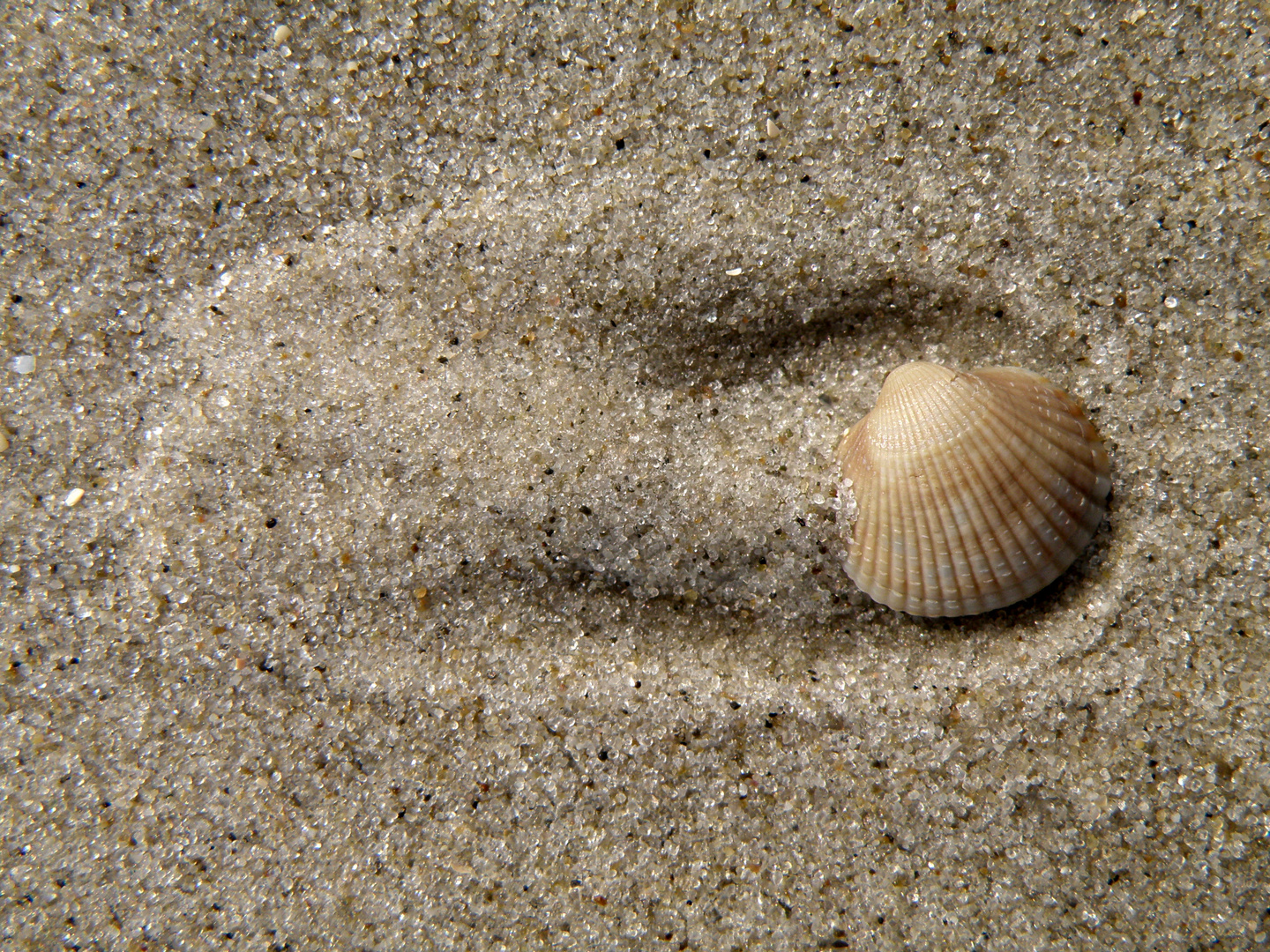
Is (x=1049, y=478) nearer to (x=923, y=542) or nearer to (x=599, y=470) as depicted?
(x=923, y=542)

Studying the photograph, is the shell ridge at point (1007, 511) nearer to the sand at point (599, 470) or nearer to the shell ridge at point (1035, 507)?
the shell ridge at point (1035, 507)

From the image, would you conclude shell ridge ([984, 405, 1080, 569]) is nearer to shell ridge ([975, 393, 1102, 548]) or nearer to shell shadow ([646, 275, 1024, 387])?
shell ridge ([975, 393, 1102, 548])

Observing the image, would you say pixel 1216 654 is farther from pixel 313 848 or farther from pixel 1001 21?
pixel 313 848

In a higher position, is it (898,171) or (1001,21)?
(1001,21)

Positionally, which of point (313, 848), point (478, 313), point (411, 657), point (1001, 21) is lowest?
point (313, 848)

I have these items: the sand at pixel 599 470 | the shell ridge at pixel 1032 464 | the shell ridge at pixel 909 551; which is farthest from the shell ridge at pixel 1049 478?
the shell ridge at pixel 909 551

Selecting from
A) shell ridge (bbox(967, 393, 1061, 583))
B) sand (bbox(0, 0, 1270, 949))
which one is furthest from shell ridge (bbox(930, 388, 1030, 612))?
sand (bbox(0, 0, 1270, 949))

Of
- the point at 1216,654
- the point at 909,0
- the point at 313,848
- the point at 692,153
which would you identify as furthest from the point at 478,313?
the point at 1216,654
